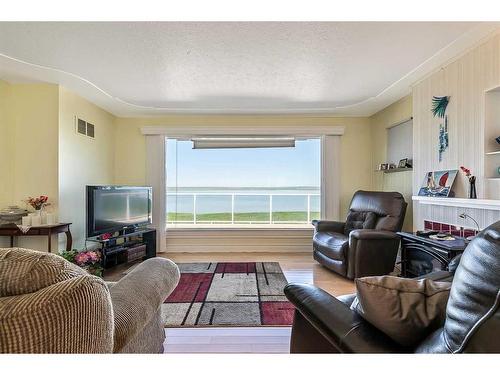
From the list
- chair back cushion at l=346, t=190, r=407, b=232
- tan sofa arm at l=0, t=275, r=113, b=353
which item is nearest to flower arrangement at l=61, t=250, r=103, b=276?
tan sofa arm at l=0, t=275, r=113, b=353

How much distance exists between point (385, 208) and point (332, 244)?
0.83 metres

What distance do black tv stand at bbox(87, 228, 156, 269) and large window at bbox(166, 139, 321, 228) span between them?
0.99 meters

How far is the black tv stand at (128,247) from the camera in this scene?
363 centimetres

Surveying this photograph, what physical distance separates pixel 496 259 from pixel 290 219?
197 inches

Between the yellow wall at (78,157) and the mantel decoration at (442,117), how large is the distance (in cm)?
416

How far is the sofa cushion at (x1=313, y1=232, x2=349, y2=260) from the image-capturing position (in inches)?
135

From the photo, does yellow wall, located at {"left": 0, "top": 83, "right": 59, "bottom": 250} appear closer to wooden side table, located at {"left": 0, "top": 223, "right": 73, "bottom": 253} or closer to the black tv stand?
wooden side table, located at {"left": 0, "top": 223, "right": 73, "bottom": 253}

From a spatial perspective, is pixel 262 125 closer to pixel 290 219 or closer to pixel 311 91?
pixel 311 91

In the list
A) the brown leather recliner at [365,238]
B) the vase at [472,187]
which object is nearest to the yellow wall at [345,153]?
the brown leather recliner at [365,238]

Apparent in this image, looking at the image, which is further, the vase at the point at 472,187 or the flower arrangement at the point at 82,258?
the flower arrangement at the point at 82,258

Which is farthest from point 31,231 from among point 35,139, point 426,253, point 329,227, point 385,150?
point 385,150

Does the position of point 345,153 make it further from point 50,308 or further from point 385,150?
point 50,308

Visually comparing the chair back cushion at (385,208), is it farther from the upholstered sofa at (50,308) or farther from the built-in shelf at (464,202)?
the upholstered sofa at (50,308)

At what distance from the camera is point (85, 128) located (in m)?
3.97
